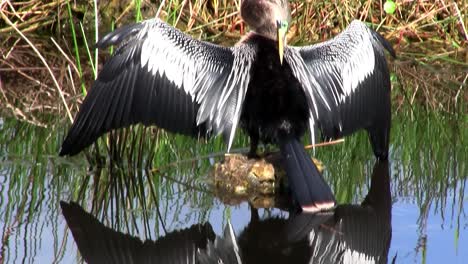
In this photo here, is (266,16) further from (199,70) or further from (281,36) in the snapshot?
(199,70)

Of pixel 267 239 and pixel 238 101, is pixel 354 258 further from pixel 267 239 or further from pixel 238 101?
pixel 238 101

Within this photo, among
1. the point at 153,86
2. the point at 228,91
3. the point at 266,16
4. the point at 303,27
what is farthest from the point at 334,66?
the point at 303,27

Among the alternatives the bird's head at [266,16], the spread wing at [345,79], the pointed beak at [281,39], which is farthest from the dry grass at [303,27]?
the pointed beak at [281,39]

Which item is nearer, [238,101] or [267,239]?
[267,239]

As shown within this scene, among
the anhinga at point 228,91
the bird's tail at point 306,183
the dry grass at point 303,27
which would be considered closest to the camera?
the bird's tail at point 306,183

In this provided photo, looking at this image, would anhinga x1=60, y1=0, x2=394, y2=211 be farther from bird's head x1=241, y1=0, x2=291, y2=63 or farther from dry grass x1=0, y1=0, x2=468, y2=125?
dry grass x1=0, y1=0, x2=468, y2=125

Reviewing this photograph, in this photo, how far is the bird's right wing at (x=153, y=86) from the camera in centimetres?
588

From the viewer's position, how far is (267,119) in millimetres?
5793

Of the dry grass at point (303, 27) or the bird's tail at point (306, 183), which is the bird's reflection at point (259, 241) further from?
the dry grass at point (303, 27)

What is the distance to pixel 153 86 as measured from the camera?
234 inches

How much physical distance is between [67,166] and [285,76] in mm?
1415

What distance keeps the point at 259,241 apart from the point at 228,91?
3.20ft

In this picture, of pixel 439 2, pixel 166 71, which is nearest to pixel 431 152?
pixel 166 71

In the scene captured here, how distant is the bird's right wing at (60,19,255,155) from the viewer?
5.88 m
